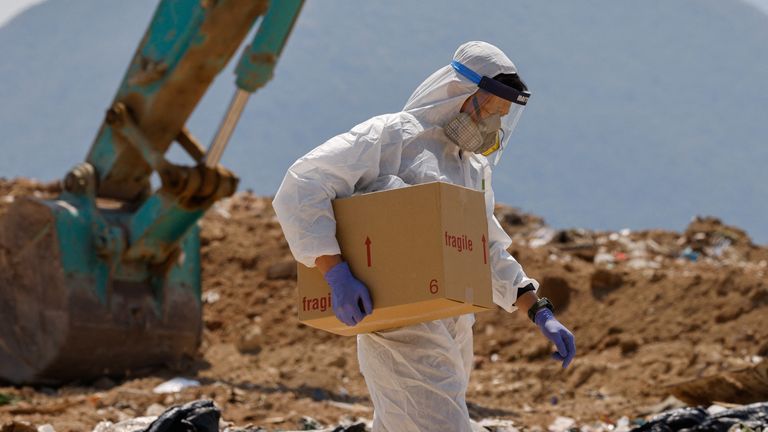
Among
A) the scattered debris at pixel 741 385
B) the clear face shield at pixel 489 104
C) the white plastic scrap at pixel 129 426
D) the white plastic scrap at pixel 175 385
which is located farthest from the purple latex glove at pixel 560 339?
the white plastic scrap at pixel 175 385

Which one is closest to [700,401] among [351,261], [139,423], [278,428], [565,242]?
[278,428]

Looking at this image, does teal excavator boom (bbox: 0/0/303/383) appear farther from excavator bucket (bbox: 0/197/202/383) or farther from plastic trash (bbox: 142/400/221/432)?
plastic trash (bbox: 142/400/221/432)

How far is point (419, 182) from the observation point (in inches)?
175

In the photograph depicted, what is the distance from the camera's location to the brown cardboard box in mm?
4121

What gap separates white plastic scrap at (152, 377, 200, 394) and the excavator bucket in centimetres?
43

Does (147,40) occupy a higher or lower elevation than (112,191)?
higher

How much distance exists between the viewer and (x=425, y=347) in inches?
171

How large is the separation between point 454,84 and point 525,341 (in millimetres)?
6566

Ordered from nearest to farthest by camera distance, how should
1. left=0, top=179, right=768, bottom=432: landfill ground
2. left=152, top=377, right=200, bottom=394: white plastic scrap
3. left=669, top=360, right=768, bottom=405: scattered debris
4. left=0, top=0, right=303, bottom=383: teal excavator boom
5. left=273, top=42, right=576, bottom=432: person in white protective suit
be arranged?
left=273, top=42, right=576, bottom=432: person in white protective suit, left=669, top=360, right=768, bottom=405: scattered debris, left=0, top=179, right=768, bottom=432: landfill ground, left=152, top=377, right=200, bottom=394: white plastic scrap, left=0, top=0, right=303, bottom=383: teal excavator boom

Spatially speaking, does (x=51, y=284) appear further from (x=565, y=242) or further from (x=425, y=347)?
(x=565, y=242)

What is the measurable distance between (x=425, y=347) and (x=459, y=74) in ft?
2.94

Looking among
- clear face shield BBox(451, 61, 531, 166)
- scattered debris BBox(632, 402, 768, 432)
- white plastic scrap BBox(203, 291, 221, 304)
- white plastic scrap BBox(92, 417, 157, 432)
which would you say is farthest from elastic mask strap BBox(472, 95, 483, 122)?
white plastic scrap BBox(203, 291, 221, 304)

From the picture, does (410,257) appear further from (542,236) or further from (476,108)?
(542,236)

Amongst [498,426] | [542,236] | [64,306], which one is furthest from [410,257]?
[542,236]
